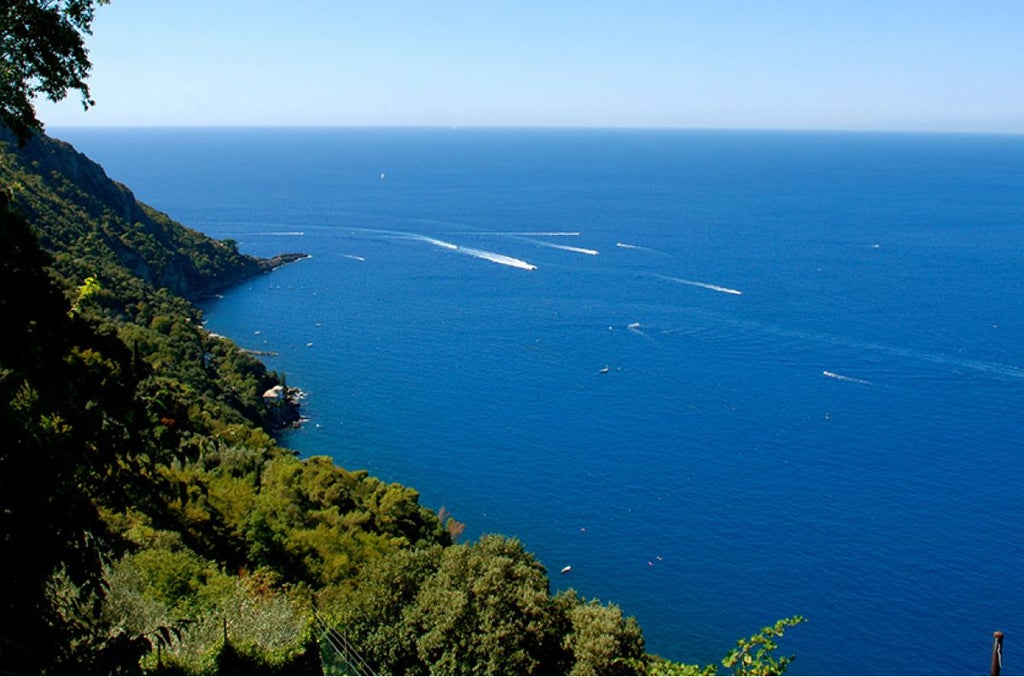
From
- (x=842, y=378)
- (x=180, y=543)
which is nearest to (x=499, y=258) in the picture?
(x=842, y=378)

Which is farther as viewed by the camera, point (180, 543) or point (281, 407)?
point (281, 407)

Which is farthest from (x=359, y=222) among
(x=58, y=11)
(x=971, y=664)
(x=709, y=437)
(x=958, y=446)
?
(x=58, y=11)

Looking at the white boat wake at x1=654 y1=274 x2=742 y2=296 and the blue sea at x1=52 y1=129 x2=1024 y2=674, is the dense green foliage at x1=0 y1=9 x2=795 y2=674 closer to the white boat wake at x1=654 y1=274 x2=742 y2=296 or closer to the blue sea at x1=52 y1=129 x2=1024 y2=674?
the blue sea at x1=52 y1=129 x2=1024 y2=674

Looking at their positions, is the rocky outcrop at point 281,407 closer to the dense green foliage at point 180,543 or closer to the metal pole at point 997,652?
the dense green foliage at point 180,543

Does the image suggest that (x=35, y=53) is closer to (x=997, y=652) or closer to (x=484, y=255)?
(x=997, y=652)

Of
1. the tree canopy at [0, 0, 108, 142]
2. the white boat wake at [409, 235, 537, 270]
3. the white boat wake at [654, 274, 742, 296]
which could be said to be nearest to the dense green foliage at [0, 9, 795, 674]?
the tree canopy at [0, 0, 108, 142]

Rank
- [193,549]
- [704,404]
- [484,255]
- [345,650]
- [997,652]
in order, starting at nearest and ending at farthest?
[997,652], [345,650], [193,549], [704,404], [484,255]

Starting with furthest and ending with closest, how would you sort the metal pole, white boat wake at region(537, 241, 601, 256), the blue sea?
white boat wake at region(537, 241, 601, 256), the blue sea, the metal pole

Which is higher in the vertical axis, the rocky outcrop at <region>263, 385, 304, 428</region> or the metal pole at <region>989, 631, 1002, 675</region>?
the metal pole at <region>989, 631, 1002, 675</region>
